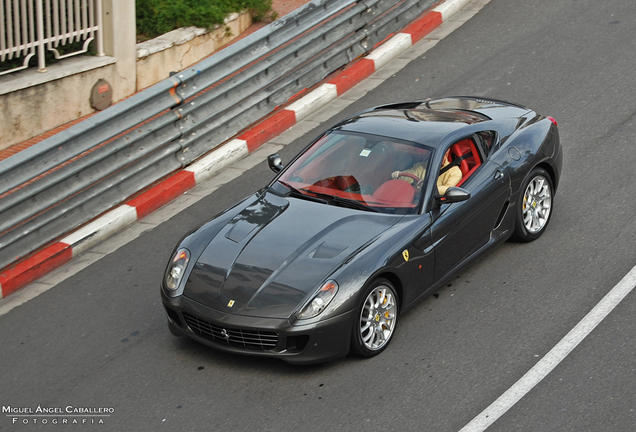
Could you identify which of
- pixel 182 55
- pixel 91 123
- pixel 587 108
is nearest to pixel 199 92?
pixel 91 123

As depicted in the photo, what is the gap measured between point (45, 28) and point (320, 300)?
734 cm

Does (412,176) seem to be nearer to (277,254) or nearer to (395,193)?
(395,193)

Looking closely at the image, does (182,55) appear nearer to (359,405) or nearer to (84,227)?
(84,227)

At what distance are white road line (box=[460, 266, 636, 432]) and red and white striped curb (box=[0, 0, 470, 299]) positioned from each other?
4616 mm

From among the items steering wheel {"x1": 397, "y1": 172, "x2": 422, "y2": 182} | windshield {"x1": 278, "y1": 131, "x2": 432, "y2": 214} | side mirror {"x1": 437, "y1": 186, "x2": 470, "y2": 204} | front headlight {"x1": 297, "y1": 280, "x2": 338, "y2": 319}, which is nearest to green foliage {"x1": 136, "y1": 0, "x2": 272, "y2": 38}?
windshield {"x1": 278, "y1": 131, "x2": 432, "y2": 214}

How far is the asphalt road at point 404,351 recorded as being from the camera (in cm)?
531

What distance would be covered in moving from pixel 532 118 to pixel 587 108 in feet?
8.63

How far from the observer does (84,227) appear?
8.41m

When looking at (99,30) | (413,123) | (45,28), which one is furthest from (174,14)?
(413,123)

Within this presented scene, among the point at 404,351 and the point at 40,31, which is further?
the point at 40,31

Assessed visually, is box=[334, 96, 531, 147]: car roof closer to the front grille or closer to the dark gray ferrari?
the dark gray ferrari

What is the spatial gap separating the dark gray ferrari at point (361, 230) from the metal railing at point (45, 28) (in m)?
4.98

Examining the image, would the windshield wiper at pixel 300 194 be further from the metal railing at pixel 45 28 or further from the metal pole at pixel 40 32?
the metal pole at pixel 40 32

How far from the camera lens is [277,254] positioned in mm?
5988
